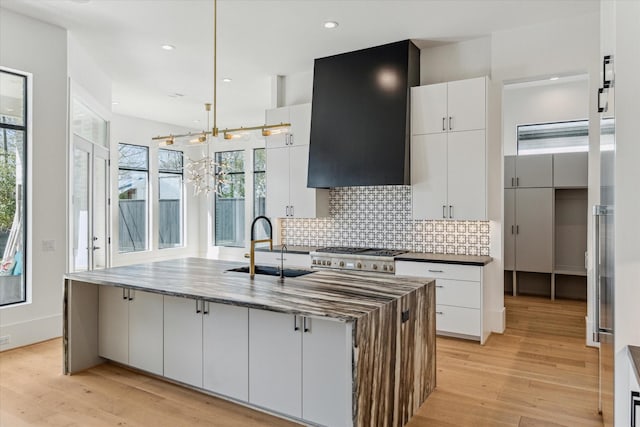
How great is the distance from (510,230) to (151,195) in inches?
Result: 273

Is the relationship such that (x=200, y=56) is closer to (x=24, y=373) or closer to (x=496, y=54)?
(x=496, y=54)

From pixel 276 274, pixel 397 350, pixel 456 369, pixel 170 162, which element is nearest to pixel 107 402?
A: pixel 276 274

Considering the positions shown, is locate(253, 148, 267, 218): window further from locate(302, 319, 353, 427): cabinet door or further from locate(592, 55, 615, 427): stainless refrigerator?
locate(592, 55, 615, 427): stainless refrigerator

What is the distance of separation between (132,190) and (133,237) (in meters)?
0.95

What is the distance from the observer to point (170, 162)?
949cm

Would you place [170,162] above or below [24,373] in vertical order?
above

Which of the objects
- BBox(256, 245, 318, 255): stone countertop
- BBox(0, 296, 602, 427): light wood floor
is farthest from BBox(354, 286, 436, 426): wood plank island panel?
BBox(256, 245, 318, 255): stone countertop

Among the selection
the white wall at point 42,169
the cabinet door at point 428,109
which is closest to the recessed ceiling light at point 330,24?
the cabinet door at point 428,109

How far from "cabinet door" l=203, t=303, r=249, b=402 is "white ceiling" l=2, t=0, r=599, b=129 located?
9.12ft

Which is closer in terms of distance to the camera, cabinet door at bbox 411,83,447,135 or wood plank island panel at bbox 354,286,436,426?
wood plank island panel at bbox 354,286,436,426

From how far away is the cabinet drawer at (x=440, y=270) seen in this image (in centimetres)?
427

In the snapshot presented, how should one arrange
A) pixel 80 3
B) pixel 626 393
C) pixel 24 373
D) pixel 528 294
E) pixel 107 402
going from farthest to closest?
pixel 528 294 → pixel 80 3 → pixel 24 373 → pixel 107 402 → pixel 626 393

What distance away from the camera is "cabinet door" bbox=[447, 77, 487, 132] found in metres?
4.40

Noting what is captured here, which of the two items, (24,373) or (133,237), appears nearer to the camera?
(24,373)
